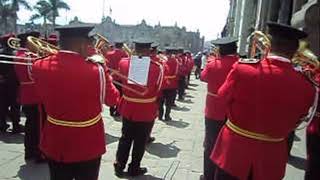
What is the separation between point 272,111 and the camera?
378cm

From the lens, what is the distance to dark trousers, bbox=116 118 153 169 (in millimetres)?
6734

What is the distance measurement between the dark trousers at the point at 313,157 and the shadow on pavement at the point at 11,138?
16.3ft

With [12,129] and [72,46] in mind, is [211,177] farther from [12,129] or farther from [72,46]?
[12,129]

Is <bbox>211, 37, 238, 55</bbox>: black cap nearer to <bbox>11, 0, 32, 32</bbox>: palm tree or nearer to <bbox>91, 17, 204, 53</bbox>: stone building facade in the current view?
<bbox>11, 0, 32, 32</bbox>: palm tree

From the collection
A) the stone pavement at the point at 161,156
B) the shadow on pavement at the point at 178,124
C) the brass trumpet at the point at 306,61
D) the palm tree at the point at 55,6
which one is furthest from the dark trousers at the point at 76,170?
the palm tree at the point at 55,6

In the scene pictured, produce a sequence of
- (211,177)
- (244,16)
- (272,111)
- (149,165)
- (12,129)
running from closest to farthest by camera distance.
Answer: (272,111)
(211,177)
(149,165)
(12,129)
(244,16)

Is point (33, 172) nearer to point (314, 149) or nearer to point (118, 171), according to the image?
point (118, 171)

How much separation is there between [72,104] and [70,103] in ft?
0.06

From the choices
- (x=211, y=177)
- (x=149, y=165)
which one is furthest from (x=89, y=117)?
(x=149, y=165)

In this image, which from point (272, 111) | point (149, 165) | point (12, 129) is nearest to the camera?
point (272, 111)

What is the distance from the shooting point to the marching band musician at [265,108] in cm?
375

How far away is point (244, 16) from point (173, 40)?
74216 millimetres

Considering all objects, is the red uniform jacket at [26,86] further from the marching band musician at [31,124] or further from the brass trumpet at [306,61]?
the brass trumpet at [306,61]

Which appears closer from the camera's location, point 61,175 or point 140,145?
point 61,175
